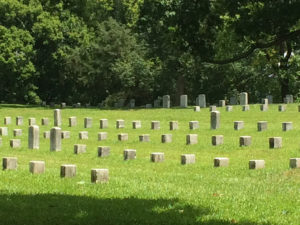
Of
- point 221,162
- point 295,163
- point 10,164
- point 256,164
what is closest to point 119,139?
point 221,162

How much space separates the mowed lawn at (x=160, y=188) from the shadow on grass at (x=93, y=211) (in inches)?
0.6

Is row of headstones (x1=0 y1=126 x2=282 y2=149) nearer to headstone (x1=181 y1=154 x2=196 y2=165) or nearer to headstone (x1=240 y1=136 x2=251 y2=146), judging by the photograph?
headstone (x1=240 y1=136 x2=251 y2=146)

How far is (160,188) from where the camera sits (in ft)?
38.1

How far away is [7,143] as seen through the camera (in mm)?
23062

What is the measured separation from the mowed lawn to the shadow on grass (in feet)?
0.05

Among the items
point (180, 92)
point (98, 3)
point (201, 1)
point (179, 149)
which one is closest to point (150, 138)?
point (179, 149)

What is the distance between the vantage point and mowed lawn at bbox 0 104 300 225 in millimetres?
8898

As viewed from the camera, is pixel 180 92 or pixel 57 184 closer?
pixel 57 184

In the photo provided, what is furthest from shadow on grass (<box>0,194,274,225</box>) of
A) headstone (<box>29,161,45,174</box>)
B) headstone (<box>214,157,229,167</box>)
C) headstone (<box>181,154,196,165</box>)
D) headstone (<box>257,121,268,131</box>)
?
headstone (<box>257,121,268,131</box>)

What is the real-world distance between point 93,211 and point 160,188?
269 cm

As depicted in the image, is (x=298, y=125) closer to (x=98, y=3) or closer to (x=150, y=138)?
(x=150, y=138)

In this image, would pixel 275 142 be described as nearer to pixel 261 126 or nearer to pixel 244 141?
pixel 244 141

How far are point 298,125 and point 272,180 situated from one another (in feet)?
Answer: 43.7

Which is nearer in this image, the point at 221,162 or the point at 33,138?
the point at 221,162
